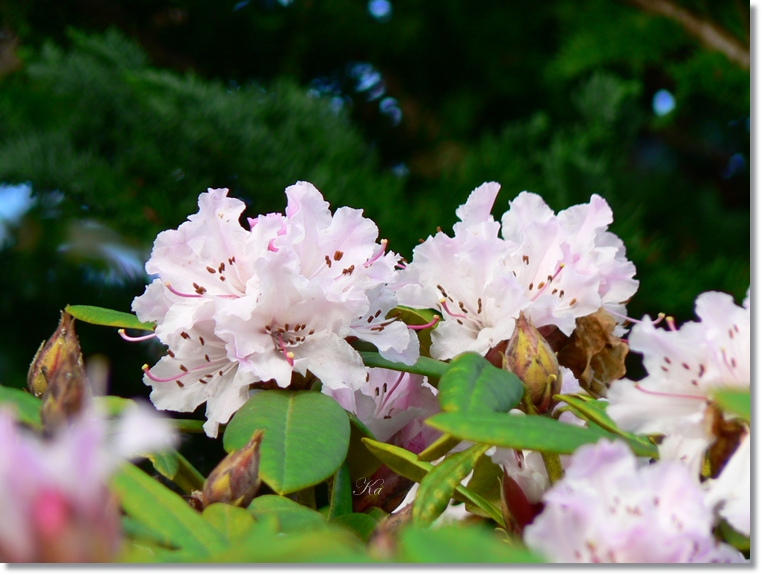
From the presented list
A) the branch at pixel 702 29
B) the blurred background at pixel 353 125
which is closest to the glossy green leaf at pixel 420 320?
the blurred background at pixel 353 125

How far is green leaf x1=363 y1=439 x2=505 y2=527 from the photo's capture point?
19.1 inches

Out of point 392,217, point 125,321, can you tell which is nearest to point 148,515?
point 125,321

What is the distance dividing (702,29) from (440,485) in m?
1.61

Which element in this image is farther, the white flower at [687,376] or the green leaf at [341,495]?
the green leaf at [341,495]

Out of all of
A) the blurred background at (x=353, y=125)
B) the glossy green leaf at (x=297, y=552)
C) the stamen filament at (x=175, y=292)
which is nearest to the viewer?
the glossy green leaf at (x=297, y=552)

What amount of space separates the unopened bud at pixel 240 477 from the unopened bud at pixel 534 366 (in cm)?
17

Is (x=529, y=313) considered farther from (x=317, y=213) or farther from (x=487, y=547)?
(x=487, y=547)

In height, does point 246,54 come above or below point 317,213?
below

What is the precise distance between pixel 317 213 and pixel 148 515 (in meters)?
0.29

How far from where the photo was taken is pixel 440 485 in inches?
17.2

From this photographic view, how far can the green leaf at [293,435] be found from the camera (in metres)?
0.41

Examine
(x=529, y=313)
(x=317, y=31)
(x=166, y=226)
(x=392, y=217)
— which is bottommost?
(x=166, y=226)

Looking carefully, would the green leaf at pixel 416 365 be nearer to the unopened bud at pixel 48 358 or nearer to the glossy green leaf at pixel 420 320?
the glossy green leaf at pixel 420 320

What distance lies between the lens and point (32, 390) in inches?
19.7
